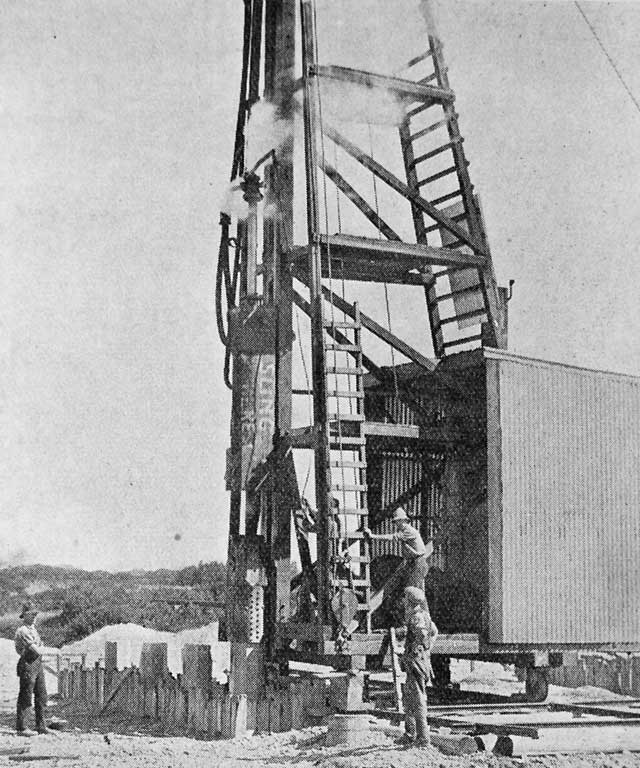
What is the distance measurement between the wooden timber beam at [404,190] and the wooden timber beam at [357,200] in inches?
17.4

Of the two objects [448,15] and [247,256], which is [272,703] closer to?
[247,256]

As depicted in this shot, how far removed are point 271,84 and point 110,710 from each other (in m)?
8.46

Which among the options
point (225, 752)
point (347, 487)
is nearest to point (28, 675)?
point (225, 752)

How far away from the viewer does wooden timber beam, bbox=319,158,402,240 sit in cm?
1501

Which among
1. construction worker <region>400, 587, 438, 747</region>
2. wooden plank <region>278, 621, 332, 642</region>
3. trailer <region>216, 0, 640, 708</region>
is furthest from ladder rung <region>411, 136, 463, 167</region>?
construction worker <region>400, 587, 438, 747</region>

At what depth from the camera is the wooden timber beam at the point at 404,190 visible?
571 inches

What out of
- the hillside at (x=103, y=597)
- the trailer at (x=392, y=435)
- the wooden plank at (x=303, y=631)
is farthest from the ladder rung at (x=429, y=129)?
the hillside at (x=103, y=597)

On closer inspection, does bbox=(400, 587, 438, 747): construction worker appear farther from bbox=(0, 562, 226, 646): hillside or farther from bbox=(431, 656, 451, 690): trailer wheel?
bbox=(0, 562, 226, 646): hillside

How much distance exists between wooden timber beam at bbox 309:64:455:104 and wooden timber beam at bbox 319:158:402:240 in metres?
1.13

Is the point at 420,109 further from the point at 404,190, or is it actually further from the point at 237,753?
the point at 237,753

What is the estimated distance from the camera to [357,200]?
15.2 m

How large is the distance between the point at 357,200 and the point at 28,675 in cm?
703

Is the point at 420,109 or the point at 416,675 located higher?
the point at 420,109

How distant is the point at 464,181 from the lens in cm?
1555
